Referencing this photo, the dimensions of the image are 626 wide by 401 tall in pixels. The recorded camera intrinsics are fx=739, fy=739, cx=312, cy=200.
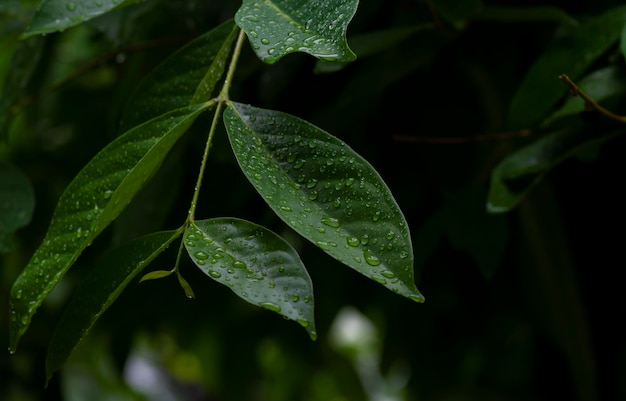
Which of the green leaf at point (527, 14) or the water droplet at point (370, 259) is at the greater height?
the green leaf at point (527, 14)

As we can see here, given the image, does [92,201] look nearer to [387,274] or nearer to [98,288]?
[98,288]

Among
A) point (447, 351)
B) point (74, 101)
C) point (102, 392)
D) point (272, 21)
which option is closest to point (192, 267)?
point (74, 101)

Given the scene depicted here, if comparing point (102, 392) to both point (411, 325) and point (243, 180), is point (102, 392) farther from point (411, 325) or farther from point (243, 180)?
point (243, 180)

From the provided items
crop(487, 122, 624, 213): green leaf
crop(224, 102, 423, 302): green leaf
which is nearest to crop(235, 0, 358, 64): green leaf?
crop(224, 102, 423, 302): green leaf

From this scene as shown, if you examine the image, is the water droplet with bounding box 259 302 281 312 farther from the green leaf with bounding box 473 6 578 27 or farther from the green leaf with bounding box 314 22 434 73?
the green leaf with bounding box 473 6 578 27

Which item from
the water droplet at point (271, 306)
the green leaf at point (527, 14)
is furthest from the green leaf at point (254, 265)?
the green leaf at point (527, 14)

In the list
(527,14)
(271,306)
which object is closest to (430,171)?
(527,14)

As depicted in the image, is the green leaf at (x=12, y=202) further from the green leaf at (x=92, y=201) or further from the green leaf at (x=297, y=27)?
the green leaf at (x=297, y=27)
